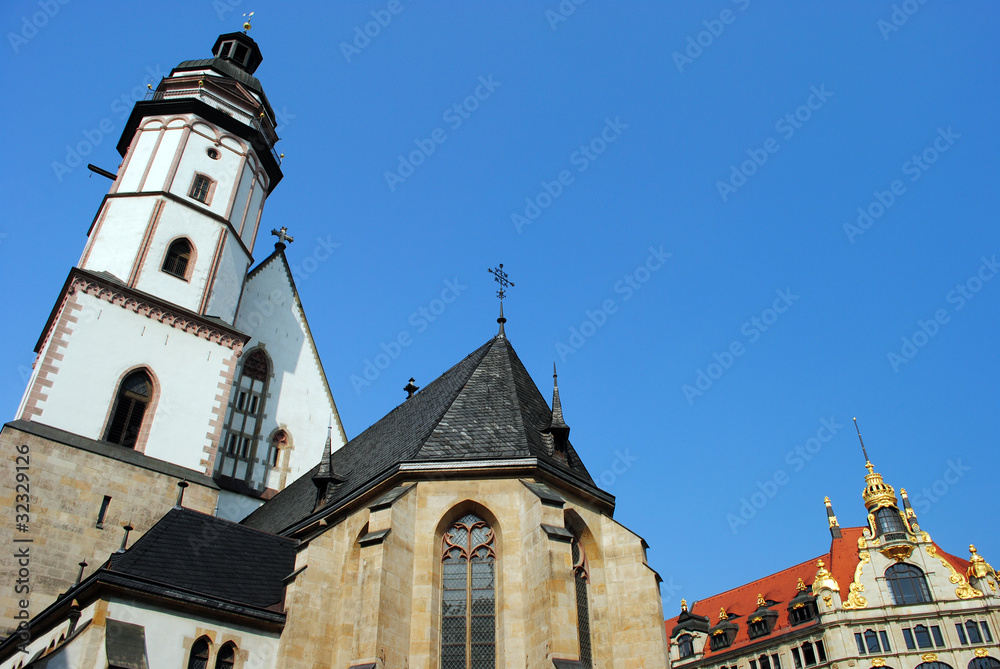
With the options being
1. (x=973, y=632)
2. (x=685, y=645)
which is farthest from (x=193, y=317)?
(x=973, y=632)

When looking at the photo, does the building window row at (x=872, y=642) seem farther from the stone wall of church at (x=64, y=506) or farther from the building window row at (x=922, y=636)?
the stone wall of church at (x=64, y=506)

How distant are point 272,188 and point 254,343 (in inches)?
231

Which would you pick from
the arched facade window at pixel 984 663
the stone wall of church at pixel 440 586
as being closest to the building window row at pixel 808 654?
the arched facade window at pixel 984 663

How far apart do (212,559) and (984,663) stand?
102 feet

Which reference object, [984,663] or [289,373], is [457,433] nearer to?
[289,373]

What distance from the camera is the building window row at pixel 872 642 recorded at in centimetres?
3272

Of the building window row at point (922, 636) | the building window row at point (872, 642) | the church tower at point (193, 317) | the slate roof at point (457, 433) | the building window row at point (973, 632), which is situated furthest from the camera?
the building window row at point (872, 642)

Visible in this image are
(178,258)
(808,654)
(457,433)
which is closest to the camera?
(457,433)

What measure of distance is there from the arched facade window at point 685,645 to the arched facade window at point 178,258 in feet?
102

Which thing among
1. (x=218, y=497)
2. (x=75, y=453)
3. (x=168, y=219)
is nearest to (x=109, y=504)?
(x=75, y=453)

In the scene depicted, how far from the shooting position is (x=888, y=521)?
36656 millimetres

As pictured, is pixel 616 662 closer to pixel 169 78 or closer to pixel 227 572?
pixel 227 572

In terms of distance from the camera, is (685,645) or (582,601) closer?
(582,601)

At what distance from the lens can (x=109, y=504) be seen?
696 inches
